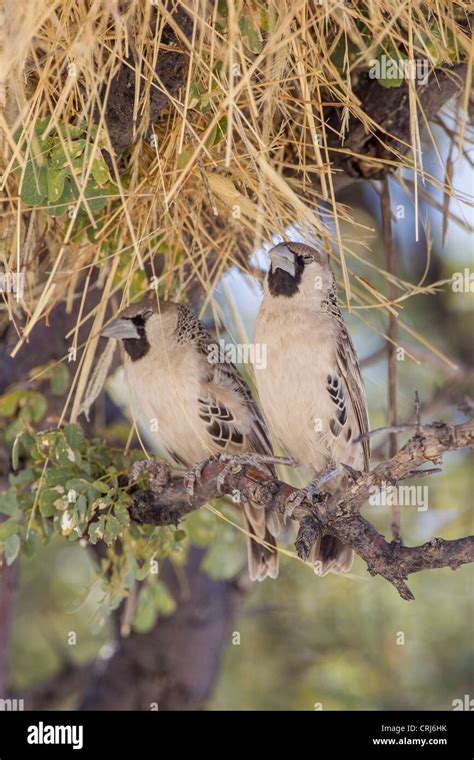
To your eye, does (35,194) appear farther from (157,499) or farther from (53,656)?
(53,656)

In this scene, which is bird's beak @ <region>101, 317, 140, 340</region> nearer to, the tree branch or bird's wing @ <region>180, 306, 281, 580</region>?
bird's wing @ <region>180, 306, 281, 580</region>

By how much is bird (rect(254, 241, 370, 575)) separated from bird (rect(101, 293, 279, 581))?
8.6 inches

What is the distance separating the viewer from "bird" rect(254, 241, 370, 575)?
9.39ft

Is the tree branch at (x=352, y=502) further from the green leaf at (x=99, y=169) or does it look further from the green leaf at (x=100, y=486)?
the green leaf at (x=99, y=169)

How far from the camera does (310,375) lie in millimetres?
2861

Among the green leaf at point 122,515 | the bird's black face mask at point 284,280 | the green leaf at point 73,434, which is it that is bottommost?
the green leaf at point 122,515

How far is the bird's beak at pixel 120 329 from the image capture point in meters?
2.95

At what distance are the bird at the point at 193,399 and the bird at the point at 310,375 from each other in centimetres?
22

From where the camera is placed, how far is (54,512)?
8.98ft

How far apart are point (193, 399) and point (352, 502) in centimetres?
96

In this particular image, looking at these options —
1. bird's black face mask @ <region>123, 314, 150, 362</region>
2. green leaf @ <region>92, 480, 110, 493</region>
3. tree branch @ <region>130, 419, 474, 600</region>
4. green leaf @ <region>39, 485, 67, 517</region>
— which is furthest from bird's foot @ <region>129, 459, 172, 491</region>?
bird's black face mask @ <region>123, 314, 150, 362</region>

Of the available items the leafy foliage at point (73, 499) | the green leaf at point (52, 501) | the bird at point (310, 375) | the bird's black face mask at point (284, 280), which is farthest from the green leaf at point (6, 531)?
the bird's black face mask at point (284, 280)

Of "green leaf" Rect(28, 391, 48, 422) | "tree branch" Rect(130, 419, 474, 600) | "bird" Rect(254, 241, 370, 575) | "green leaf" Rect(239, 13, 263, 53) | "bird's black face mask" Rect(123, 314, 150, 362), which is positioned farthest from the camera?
"green leaf" Rect(28, 391, 48, 422)
